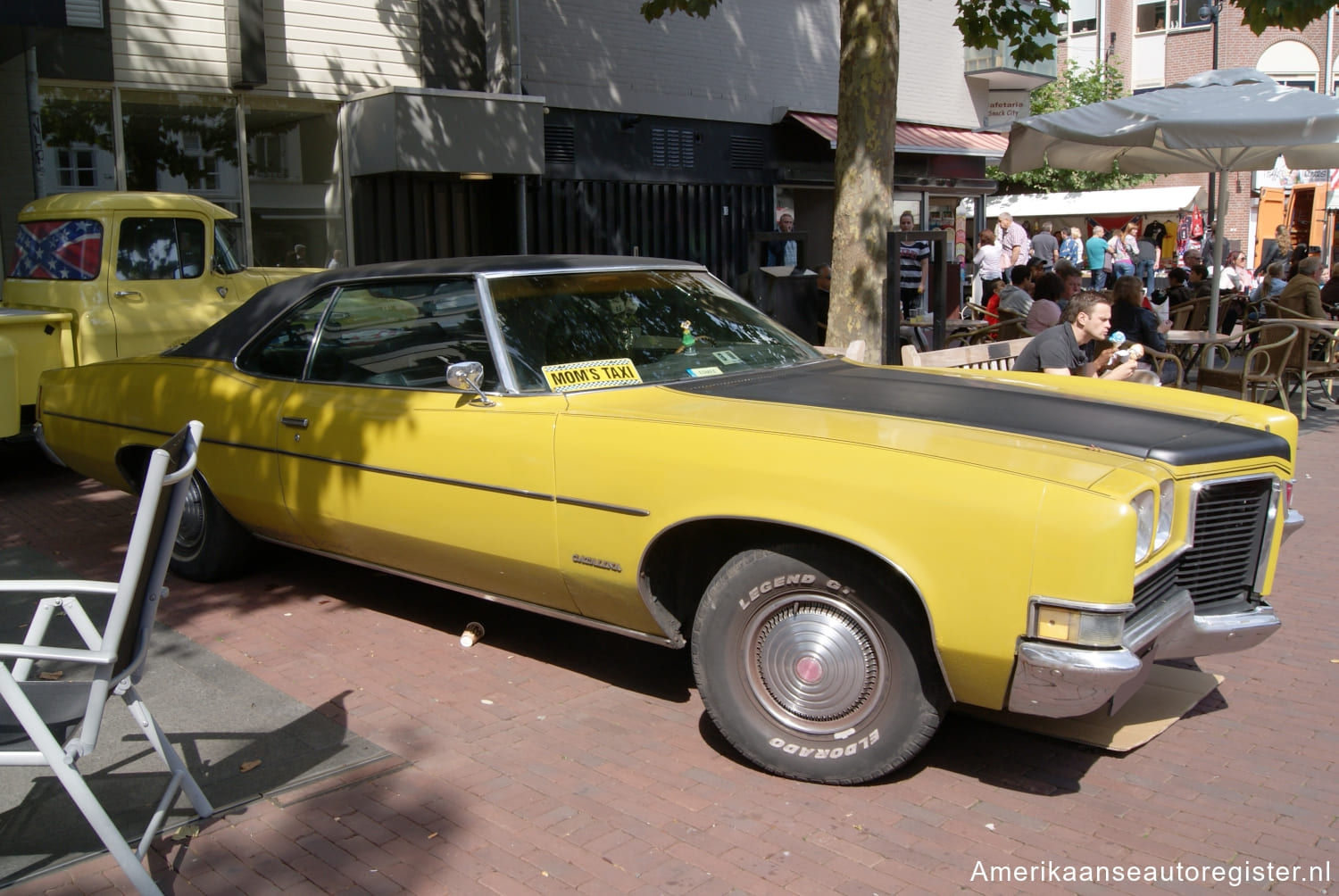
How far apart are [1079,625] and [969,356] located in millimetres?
4396

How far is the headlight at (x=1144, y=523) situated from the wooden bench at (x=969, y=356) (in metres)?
3.14

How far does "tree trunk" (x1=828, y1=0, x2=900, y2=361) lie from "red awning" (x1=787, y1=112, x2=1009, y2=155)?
25.5 ft

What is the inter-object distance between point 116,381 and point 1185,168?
367 inches

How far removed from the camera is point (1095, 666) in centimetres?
307

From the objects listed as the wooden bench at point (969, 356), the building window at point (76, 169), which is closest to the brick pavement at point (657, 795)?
the wooden bench at point (969, 356)

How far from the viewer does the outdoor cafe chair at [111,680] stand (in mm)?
2857

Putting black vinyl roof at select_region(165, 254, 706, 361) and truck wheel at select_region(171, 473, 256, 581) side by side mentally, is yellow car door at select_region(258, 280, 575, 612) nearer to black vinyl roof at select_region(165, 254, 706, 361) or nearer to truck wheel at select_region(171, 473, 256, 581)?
black vinyl roof at select_region(165, 254, 706, 361)

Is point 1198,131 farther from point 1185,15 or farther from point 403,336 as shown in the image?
point 1185,15

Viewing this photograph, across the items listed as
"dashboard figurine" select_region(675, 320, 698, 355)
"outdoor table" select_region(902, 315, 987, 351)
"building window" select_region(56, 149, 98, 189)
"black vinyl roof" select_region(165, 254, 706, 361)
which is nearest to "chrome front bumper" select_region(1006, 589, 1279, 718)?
"dashboard figurine" select_region(675, 320, 698, 355)

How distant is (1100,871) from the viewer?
3172 millimetres

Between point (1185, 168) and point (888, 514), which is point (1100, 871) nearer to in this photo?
point (888, 514)

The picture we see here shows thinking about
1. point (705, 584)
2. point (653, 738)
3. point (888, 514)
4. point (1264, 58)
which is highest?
point (1264, 58)

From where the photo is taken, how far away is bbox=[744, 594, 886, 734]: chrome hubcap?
11.5 ft

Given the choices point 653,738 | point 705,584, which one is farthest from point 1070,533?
point 653,738
